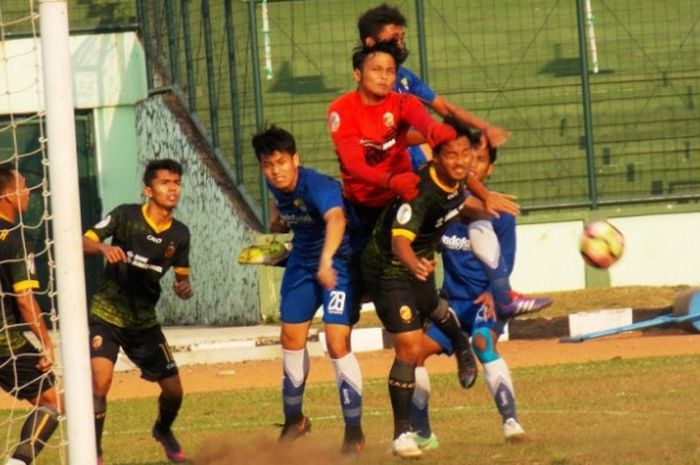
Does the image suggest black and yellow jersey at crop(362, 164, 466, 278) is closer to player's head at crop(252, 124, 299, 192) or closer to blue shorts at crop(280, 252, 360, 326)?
blue shorts at crop(280, 252, 360, 326)

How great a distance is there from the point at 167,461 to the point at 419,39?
12.4 metres

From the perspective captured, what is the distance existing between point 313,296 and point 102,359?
1.44 m

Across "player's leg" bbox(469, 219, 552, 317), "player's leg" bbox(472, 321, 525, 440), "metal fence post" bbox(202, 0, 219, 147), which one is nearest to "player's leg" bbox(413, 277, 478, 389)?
"player's leg" bbox(472, 321, 525, 440)

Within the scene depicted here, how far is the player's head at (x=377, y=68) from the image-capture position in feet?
33.4

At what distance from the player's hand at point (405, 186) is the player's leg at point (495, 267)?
1.15 metres

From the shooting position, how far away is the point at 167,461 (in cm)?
1127

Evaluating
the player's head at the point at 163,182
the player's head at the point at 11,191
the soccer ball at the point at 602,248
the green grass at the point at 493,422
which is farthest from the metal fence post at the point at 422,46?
the player's head at the point at 11,191

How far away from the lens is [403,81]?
11.1 m

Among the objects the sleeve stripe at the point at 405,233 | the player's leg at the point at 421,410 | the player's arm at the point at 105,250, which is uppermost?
the sleeve stripe at the point at 405,233

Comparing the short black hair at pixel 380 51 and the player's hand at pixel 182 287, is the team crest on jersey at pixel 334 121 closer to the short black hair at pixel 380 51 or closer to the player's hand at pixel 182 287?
the short black hair at pixel 380 51

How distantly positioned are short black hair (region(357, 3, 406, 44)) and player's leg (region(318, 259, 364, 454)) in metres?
1.38

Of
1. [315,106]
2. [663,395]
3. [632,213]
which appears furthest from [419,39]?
[663,395]

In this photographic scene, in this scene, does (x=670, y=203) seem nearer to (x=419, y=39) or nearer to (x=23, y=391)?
(x=419, y=39)

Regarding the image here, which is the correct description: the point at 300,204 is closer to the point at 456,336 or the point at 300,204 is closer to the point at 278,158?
the point at 278,158
